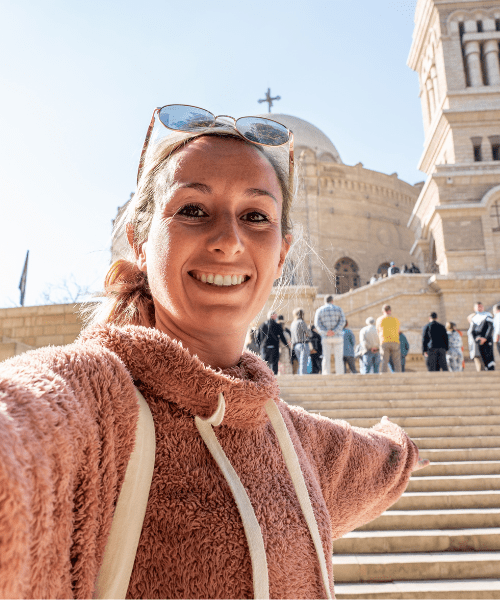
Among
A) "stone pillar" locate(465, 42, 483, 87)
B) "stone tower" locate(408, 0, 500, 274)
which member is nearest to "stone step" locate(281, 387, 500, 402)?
"stone tower" locate(408, 0, 500, 274)

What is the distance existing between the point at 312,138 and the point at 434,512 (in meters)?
37.6

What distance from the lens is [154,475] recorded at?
87 centimetres

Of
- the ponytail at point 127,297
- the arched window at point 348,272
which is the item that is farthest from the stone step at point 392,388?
the arched window at point 348,272

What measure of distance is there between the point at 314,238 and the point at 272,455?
91.7 ft

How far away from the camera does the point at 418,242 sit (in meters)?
23.4

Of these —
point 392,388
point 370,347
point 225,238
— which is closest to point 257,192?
point 225,238

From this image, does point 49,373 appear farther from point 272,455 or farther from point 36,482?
point 272,455

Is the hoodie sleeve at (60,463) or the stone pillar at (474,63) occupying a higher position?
the stone pillar at (474,63)

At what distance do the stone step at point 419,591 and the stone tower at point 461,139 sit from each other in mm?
17725

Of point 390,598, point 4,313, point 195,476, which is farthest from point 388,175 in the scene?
point 195,476

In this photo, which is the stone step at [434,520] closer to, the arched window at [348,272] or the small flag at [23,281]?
the arched window at [348,272]

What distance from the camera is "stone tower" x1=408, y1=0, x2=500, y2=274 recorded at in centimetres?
2016

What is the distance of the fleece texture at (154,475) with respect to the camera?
1.99 ft

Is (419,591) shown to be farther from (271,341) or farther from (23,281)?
(23,281)
